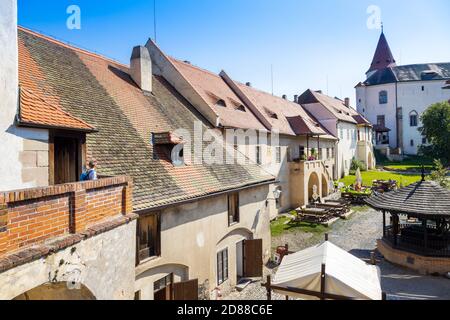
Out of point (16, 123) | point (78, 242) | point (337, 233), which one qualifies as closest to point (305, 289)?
point (78, 242)

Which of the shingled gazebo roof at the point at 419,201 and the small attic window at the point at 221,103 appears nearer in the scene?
the shingled gazebo roof at the point at 419,201

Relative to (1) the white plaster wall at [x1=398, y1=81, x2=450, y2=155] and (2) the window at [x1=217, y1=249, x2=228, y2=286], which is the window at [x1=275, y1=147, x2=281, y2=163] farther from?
(1) the white plaster wall at [x1=398, y1=81, x2=450, y2=155]

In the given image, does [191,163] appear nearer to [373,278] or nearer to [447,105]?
[373,278]

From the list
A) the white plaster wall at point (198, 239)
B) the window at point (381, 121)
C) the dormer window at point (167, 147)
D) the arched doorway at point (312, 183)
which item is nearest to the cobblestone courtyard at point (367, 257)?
the white plaster wall at point (198, 239)

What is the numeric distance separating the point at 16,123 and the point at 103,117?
5452 millimetres

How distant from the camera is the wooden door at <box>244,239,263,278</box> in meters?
14.9

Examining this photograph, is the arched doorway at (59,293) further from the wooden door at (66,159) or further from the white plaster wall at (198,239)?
the white plaster wall at (198,239)

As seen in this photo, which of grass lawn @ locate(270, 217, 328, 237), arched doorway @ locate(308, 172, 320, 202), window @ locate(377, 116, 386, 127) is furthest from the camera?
window @ locate(377, 116, 386, 127)

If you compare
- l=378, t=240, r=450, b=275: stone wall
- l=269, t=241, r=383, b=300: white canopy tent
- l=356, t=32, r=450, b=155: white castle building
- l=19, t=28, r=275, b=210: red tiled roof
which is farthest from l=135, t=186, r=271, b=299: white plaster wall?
l=356, t=32, r=450, b=155: white castle building

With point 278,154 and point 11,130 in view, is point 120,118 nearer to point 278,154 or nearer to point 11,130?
point 11,130

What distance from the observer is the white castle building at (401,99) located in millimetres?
61250

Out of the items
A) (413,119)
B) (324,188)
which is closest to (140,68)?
(324,188)

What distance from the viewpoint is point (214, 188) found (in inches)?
495

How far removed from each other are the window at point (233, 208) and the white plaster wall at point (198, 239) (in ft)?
0.83
